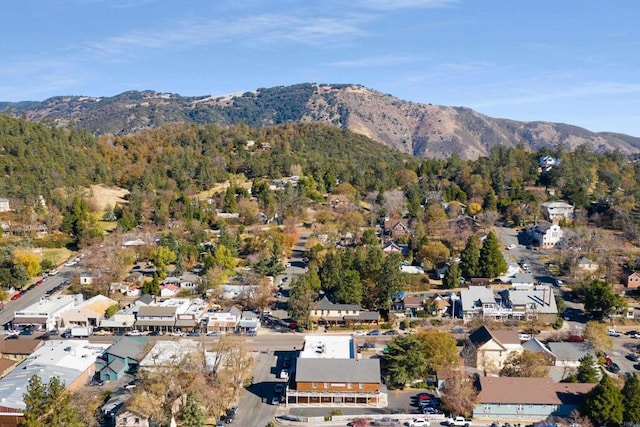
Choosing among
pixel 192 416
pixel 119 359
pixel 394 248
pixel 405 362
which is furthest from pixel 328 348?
pixel 394 248

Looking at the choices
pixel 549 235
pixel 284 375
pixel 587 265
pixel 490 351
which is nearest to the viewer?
pixel 284 375

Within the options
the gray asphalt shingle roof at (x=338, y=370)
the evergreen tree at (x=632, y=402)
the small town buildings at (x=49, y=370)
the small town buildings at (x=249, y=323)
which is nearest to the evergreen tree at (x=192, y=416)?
the gray asphalt shingle roof at (x=338, y=370)

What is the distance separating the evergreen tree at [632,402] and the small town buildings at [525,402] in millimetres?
2300

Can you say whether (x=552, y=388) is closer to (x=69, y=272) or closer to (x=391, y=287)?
(x=391, y=287)

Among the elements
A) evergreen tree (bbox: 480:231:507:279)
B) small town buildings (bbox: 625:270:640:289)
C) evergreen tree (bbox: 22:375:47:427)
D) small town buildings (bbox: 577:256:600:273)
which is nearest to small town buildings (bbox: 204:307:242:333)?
evergreen tree (bbox: 22:375:47:427)

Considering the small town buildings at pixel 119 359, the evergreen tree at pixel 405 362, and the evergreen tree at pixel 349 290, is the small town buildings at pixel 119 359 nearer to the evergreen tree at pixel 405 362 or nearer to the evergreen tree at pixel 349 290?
the evergreen tree at pixel 405 362

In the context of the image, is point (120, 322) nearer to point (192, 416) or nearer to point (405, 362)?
point (192, 416)

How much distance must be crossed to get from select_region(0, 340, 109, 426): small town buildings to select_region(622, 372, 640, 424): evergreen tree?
31385mm

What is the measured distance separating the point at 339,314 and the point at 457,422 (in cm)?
1707

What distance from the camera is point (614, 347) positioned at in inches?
1508

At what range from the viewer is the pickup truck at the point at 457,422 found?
1102 inches

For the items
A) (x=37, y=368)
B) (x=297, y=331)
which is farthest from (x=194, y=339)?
(x=37, y=368)

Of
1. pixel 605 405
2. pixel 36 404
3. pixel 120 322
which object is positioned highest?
pixel 36 404

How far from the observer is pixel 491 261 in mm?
50656
